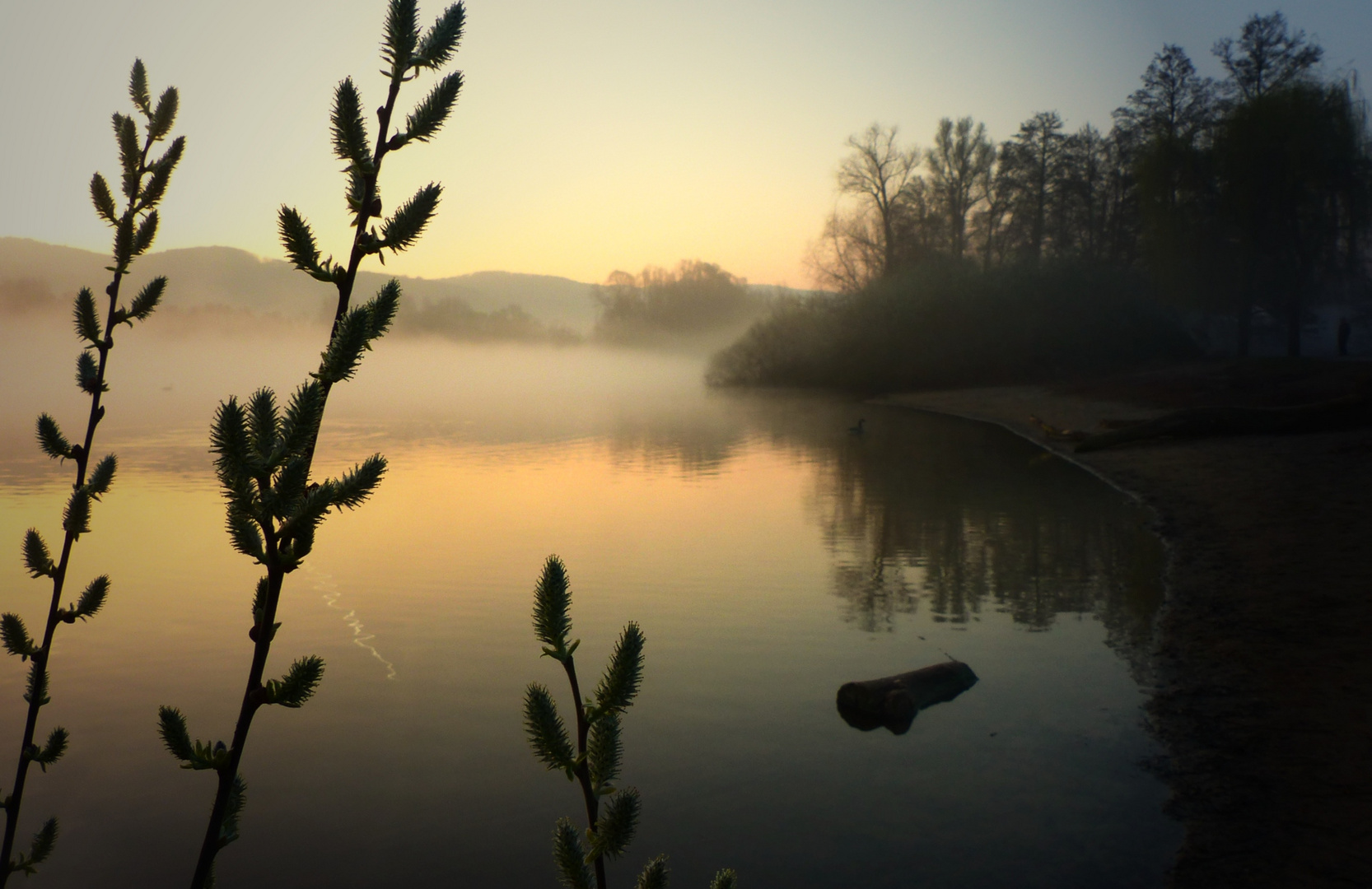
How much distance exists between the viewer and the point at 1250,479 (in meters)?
17.3

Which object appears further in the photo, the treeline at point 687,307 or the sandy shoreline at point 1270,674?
the treeline at point 687,307

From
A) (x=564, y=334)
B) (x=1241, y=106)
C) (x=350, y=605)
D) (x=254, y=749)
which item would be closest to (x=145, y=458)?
(x=350, y=605)

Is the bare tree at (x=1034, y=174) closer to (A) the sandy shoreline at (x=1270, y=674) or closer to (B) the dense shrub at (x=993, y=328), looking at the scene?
(B) the dense shrub at (x=993, y=328)

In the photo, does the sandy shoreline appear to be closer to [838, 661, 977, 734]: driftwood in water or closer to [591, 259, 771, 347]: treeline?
[838, 661, 977, 734]: driftwood in water

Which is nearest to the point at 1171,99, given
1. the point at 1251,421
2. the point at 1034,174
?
the point at 1034,174

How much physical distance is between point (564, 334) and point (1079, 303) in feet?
481

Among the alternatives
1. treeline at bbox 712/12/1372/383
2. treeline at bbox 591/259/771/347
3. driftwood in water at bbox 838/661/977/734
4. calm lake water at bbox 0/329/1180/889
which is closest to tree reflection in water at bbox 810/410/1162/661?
calm lake water at bbox 0/329/1180/889

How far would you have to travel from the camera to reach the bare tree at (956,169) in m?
63.0

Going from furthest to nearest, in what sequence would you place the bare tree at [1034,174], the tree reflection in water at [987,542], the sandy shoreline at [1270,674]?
the bare tree at [1034,174] → the tree reflection in water at [987,542] → the sandy shoreline at [1270,674]

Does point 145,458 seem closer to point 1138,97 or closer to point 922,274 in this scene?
point 922,274

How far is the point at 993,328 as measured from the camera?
54.3 m

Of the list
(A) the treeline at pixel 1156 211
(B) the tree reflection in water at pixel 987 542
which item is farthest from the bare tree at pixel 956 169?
(B) the tree reflection in water at pixel 987 542

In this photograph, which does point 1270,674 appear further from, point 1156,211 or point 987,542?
point 1156,211

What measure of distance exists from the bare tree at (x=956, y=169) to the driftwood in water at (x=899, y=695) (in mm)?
57815
